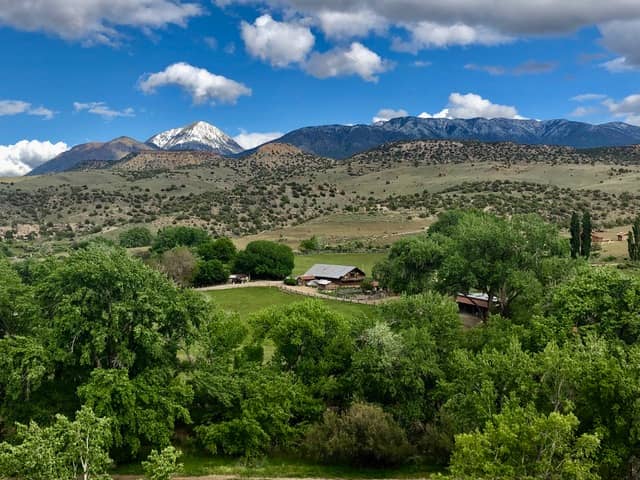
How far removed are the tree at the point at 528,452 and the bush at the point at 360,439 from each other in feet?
28.8

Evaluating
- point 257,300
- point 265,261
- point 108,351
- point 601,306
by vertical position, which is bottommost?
point 257,300

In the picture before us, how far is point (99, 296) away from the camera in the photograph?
83.0ft

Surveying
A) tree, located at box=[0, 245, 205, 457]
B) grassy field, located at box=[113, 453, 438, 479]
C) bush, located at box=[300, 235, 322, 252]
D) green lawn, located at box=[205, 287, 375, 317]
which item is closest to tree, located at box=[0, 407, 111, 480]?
tree, located at box=[0, 245, 205, 457]

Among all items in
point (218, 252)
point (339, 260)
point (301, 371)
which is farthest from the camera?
point (339, 260)

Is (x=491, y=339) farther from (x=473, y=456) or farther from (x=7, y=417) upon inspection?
(x=7, y=417)

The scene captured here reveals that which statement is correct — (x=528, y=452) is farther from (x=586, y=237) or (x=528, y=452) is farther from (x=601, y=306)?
(x=586, y=237)

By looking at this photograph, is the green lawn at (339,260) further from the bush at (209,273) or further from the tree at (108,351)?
the tree at (108,351)

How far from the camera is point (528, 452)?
15.6 m

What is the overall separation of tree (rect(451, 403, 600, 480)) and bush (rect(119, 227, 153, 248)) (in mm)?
94325

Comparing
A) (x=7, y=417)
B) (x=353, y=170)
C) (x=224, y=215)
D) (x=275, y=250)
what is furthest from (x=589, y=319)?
(x=353, y=170)

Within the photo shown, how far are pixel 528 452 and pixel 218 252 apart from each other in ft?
212

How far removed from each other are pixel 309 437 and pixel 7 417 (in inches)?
555

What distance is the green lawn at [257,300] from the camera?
54.7m

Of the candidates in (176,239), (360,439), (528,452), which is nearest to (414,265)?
(360,439)
